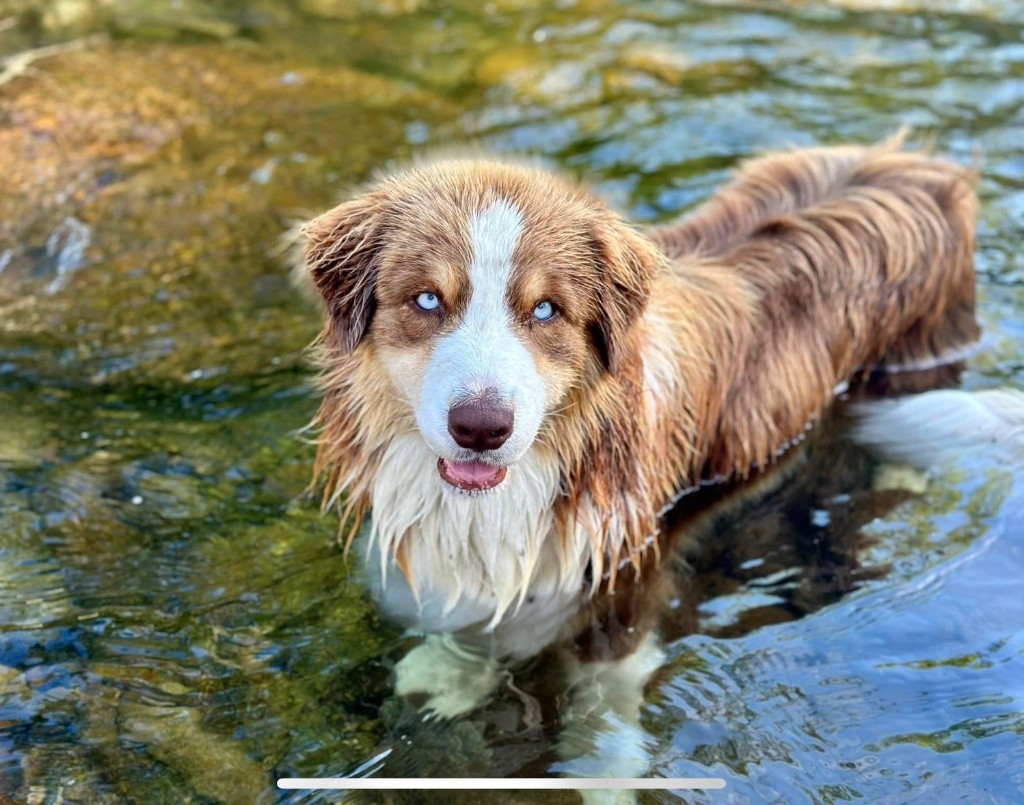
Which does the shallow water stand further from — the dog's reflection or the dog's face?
the dog's face

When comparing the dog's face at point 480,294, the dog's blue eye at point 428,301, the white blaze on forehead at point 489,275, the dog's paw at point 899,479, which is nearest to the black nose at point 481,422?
the dog's face at point 480,294

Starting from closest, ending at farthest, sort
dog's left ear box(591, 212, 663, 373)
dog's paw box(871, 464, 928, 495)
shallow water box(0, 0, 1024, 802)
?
1. shallow water box(0, 0, 1024, 802)
2. dog's left ear box(591, 212, 663, 373)
3. dog's paw box(871, 464, 928, 495)

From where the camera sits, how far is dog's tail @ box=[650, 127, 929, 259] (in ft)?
19.9

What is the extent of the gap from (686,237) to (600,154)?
2521 mm

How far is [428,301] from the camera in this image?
4.27 meters

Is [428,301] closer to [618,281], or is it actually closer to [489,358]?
[489,358]

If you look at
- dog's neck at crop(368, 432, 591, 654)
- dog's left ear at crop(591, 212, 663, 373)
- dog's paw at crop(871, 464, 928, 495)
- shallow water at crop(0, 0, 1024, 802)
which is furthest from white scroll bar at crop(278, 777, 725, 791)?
dog's paw at crop(871, 464, 928, 495)

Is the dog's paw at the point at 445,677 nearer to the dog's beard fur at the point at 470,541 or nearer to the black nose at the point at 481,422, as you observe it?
the dog's beard fur at the point at 470,541

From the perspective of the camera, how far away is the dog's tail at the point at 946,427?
19.4 feet

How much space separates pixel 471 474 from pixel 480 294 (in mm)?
637

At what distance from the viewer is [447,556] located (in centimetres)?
486

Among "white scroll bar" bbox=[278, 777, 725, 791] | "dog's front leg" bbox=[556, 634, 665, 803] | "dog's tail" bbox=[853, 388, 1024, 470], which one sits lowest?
"dog's front leg" bbox=[556, 634, 665, 803]

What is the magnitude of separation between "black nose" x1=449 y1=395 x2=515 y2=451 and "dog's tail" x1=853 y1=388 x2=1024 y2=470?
2775mm

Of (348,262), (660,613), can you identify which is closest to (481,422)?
(348,262)
